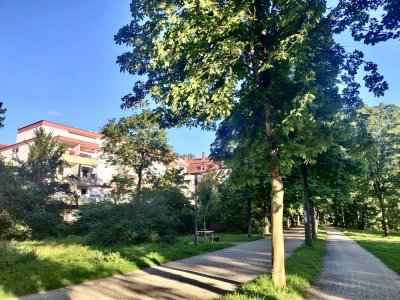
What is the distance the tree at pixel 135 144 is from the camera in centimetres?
3491

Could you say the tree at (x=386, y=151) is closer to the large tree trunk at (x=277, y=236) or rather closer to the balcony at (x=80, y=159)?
the large tree trunk at (x=277, y=236)

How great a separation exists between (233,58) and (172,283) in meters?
5.86

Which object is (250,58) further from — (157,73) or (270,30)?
(157,73)

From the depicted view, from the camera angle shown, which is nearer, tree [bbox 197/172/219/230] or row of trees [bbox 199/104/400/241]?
row of trees [bbox 199/104/400/241]

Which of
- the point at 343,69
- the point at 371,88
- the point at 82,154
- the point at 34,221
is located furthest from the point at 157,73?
the point at 82,154

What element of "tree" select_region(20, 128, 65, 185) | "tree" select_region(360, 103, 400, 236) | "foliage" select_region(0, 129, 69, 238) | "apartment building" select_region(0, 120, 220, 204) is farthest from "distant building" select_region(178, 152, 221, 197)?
"tree" select_region(360, 103, 400, 236)

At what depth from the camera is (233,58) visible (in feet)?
25.1

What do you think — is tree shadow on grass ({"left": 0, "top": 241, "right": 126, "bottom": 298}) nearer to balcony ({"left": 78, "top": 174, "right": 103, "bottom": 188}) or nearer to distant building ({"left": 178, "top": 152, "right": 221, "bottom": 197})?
distant building ({"left": 178, "top": 152, "right": 221, "bottom": 197})

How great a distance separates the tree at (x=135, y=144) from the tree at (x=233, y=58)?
25666 mm

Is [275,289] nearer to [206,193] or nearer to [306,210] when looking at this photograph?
[306,210]

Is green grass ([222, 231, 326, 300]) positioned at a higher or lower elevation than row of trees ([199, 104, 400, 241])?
lower

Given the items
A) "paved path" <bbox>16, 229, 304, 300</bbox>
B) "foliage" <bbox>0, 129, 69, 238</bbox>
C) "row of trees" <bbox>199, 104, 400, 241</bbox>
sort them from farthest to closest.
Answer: "foliage" <bbox>0, 129, 69, 238</bbox>, "row of trees" <bbox>199, 104, 400, 241</bbox>, "paved path" <bbox>16, 229, 304, 300</bbox>

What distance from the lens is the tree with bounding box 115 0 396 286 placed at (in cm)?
692

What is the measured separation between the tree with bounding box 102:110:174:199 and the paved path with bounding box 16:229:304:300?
76.8ft
